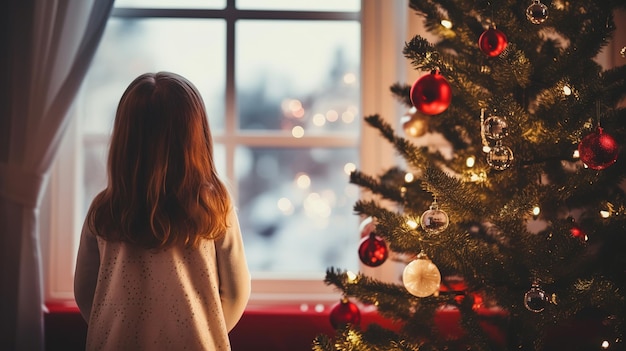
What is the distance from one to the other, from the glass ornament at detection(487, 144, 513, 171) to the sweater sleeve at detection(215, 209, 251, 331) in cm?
64

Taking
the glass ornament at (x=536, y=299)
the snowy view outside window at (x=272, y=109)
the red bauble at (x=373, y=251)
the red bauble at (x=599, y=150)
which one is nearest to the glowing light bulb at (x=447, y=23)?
the red bauble at (x=599, y=150)

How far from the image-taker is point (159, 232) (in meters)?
1.43

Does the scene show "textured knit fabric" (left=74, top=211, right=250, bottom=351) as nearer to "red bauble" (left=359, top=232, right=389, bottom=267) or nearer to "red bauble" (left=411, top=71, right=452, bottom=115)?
"red bauble" (left=359, top=232, right=389, bottom=267)

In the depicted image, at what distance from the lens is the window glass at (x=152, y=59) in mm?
2322

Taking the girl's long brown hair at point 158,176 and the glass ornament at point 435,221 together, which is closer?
the glass ornament at point 435,221

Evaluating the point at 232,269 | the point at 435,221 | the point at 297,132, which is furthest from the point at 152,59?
the point at 435,221

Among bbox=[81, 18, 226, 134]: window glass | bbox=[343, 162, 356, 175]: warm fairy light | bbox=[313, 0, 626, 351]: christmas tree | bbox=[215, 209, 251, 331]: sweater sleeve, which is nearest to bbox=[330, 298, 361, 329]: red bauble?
bbox=[313, 0, 626, 351]: christmas tree

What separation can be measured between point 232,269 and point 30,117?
3.14ft

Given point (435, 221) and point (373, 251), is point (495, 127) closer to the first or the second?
point (435, 221)

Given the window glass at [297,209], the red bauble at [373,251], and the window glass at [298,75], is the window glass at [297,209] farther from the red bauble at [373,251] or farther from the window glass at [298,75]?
the red bauble at [373,251]

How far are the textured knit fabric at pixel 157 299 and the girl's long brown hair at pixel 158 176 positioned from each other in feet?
0.13

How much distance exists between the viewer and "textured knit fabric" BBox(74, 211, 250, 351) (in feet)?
4.70

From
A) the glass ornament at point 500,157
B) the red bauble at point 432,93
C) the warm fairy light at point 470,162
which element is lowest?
the warm fairy light at point 470,162

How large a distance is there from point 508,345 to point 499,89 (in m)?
0.65
